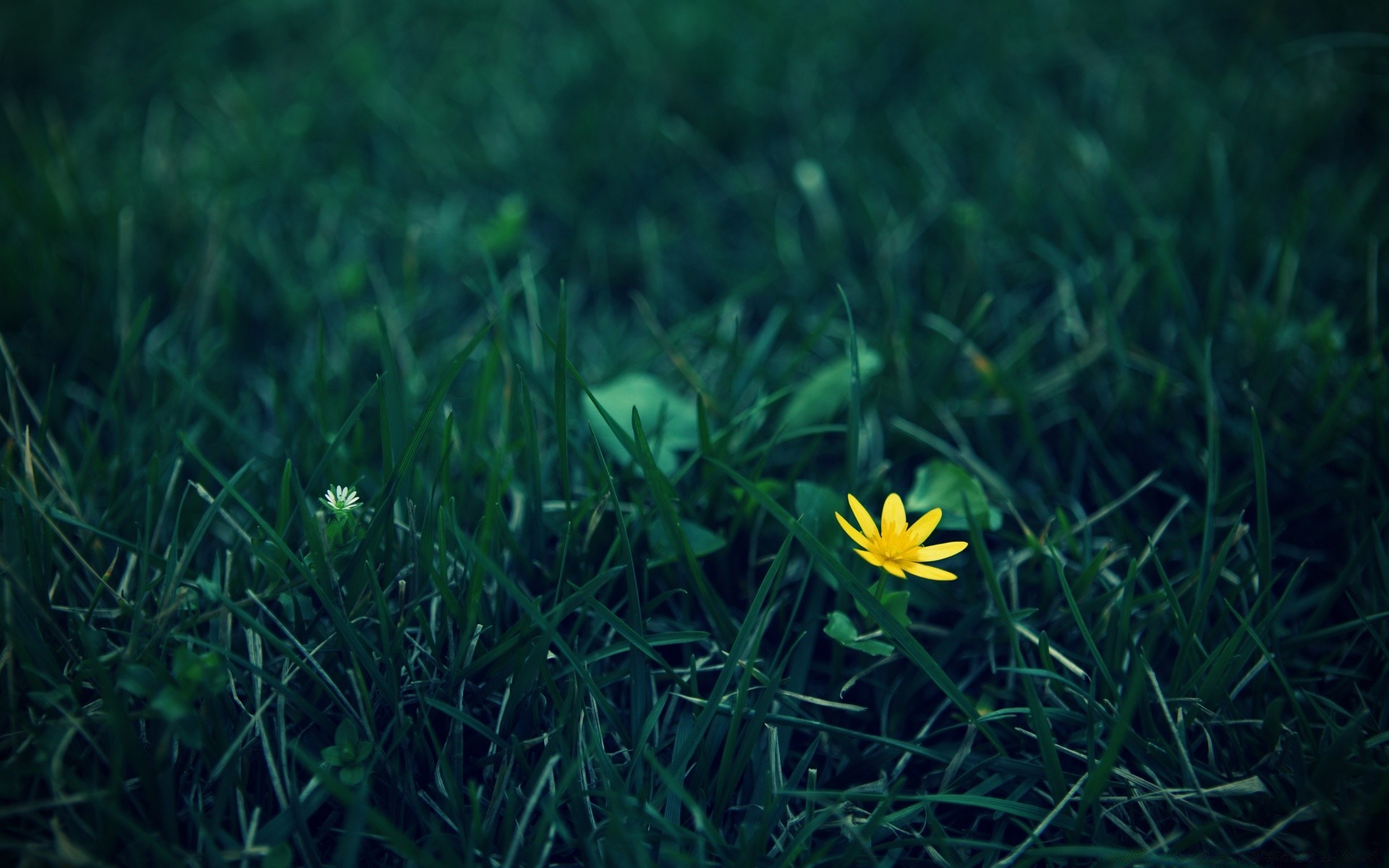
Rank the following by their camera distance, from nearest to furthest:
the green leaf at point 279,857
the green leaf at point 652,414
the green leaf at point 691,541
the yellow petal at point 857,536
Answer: the green leaf at point 279,857, the yellow petal at point 857,536, the green leaf at point 691,541, the green leaf at point 652,414

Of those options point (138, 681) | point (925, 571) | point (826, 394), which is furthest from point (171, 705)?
point (826, 394)

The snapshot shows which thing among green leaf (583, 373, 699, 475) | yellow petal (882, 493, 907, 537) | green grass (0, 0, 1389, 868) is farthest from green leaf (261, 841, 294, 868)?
yellow petal (882, 493, 907, 537)

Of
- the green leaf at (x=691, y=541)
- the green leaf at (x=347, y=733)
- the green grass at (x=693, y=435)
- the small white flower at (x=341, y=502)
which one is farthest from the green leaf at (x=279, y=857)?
the green leaf at (x=691, y=541)

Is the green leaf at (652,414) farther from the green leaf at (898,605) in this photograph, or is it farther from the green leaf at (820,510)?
the green leaf at (898,605)

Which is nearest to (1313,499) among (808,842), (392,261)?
(808,842)

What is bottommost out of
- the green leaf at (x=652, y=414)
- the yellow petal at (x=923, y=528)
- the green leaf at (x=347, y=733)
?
the yellow petal at (x=923, y=528)

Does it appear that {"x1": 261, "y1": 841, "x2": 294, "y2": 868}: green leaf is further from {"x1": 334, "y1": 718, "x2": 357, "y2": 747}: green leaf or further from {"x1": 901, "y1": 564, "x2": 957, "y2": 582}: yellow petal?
{"x1": 901, "y1": 564, "x2": 957, "y2": 582}: yellow petal

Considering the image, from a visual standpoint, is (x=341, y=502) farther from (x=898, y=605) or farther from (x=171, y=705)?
(x=898, y=605)

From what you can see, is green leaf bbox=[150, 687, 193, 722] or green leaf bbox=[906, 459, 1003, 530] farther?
green leaf bbox=[906, 459, 1003, 530]
